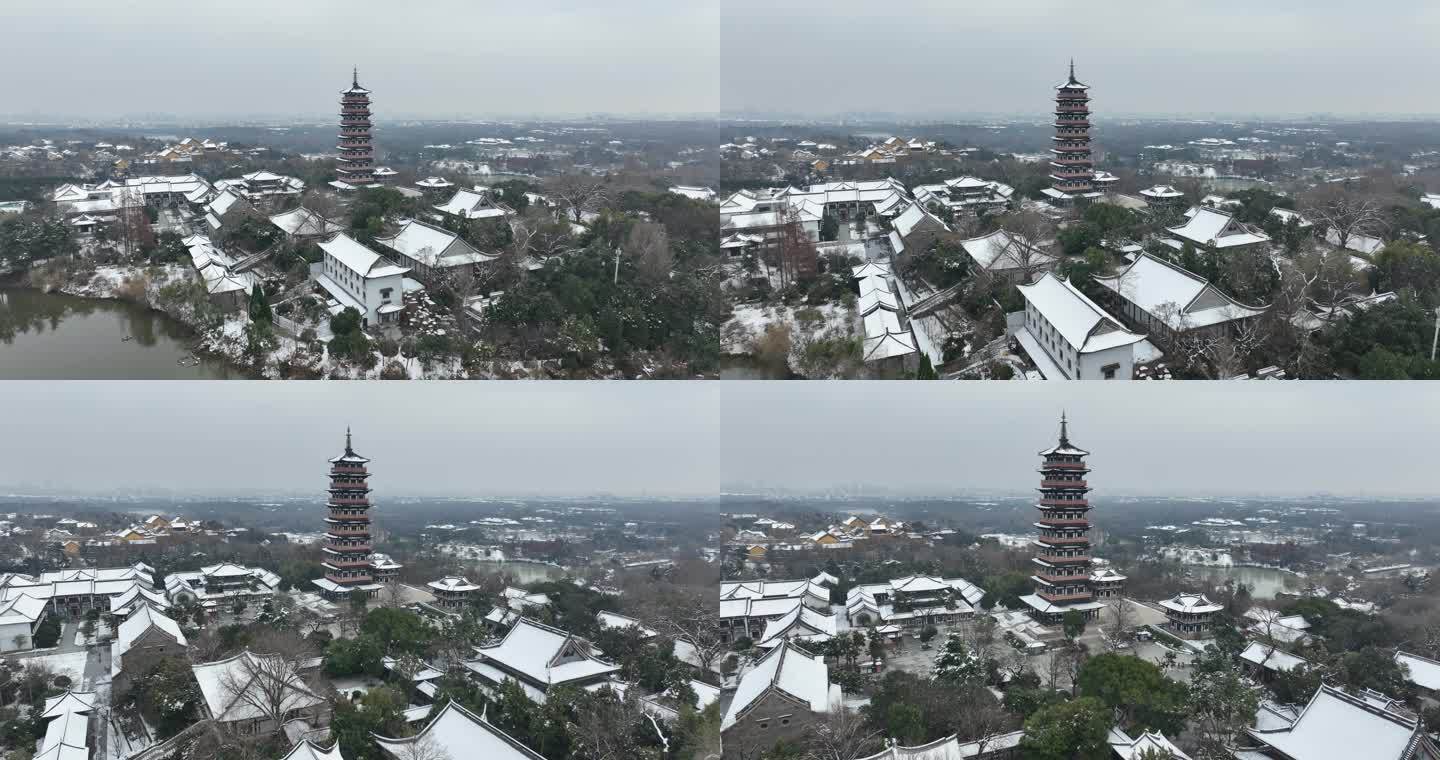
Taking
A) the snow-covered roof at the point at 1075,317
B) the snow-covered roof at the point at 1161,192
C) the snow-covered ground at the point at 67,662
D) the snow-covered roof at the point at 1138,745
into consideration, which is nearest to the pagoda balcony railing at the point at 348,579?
the snow-covered ground at the point at 67,662

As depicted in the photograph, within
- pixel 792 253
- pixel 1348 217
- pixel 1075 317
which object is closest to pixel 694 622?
pixel 792 253

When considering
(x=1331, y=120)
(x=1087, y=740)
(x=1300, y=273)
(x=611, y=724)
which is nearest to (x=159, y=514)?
(x=611, y=724)

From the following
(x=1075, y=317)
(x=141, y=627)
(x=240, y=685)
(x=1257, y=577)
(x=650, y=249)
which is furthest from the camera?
(x=1257, y=577)

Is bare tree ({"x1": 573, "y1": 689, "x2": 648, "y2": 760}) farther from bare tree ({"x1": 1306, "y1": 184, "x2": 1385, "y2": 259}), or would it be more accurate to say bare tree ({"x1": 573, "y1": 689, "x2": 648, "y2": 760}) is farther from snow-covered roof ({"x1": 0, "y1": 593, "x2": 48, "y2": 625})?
bare tree ({"x1": 1306, "y1": 184, "x2": 1385, "y2": 259})

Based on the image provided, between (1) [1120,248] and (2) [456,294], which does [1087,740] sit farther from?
(2) [456,294]

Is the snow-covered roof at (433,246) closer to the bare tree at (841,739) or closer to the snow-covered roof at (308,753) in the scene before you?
the snow-covered roof at (308,753)

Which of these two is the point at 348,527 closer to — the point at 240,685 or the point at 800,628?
the point at 240,685
